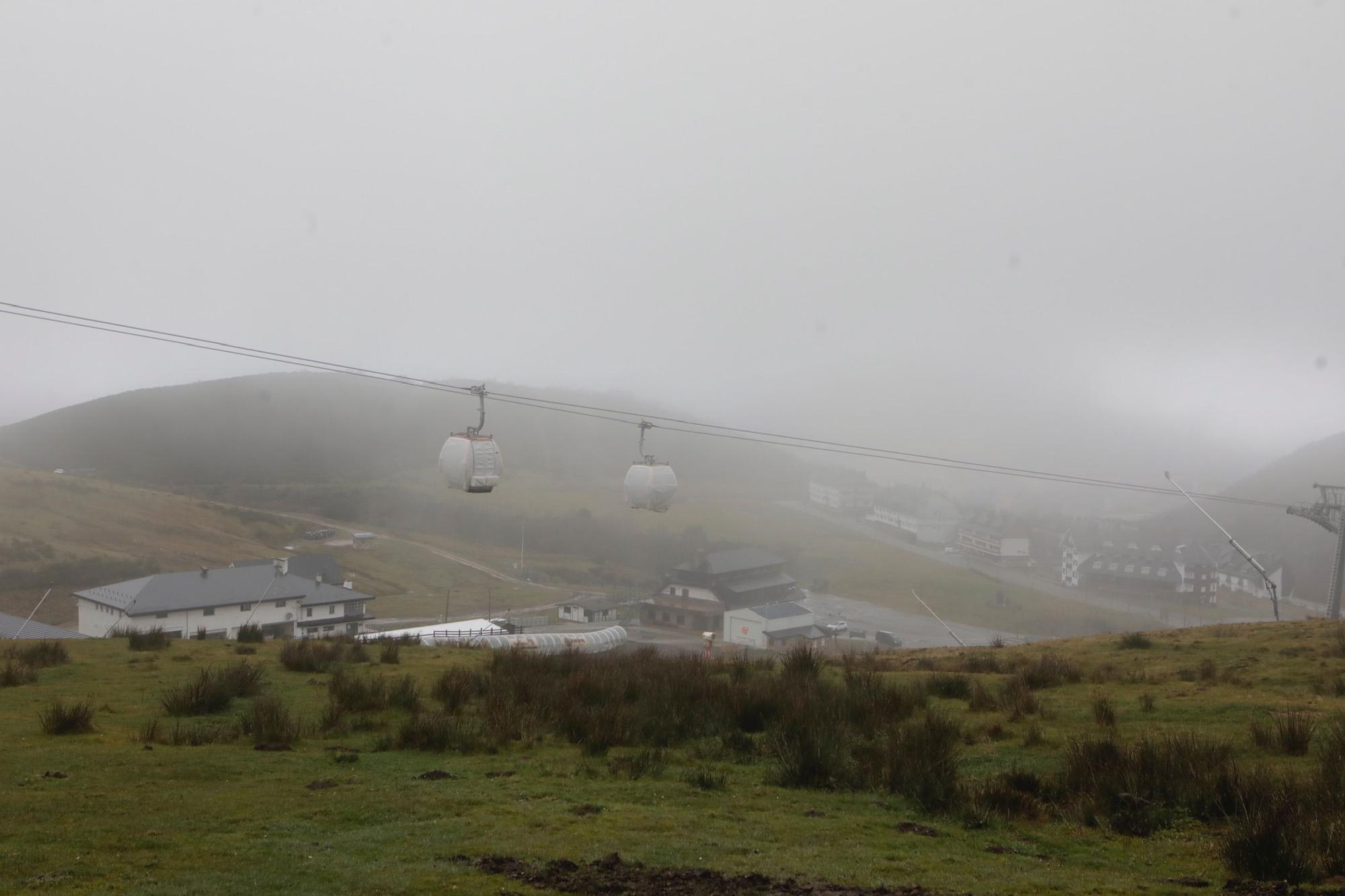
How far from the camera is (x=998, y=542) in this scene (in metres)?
69.5

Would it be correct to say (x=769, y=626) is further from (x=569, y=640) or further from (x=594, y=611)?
(x=569, y=640)

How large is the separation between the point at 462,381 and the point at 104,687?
11828cm

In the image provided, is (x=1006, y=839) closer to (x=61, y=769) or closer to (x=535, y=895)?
(x=535, y=895)

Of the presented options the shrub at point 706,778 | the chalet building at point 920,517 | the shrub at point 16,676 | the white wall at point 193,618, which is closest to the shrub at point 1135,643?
the shrub at point 706,778

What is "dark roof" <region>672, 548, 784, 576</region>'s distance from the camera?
178 ft

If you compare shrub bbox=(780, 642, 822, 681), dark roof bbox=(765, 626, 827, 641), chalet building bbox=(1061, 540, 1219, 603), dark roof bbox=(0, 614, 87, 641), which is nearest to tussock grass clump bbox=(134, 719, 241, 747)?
shrub bbox=(780, 642, 822, 681)

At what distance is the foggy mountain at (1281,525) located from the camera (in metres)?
52.1

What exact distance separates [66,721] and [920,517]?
71277 mm

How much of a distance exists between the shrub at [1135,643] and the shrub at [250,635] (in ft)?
72.9

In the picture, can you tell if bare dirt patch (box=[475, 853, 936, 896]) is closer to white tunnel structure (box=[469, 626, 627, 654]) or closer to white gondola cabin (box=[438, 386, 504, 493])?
white gondola cabin (box=[438, 386, 504, 493])

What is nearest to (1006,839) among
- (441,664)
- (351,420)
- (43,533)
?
(441,664)

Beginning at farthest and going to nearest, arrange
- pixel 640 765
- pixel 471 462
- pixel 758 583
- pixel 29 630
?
pixel 758 583
pixel 29 630
pixel 471 462
pixel 640 765

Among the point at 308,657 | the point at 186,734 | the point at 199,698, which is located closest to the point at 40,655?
the point at 308,657

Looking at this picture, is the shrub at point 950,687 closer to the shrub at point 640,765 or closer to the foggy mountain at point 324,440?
the shrub at point 640,765
